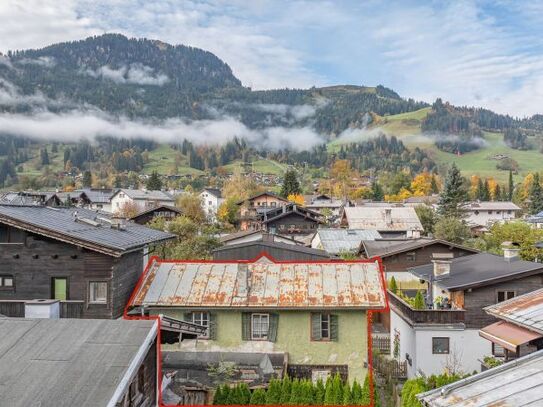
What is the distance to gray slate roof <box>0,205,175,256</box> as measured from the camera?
21.2m

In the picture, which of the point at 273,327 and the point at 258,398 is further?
the point at 273,327

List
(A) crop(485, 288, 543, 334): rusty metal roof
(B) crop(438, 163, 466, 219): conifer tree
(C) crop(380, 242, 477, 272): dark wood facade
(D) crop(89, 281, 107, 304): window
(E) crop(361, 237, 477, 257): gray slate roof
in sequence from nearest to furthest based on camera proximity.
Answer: (A) crop(485, 288, 543, 334): rusty metal roof < (D) crop(89, 281, 107, 304): window < (E) crop(361, 237, 477, 257): gray slate roof < (C) crop(380, 242, 477, 272): dark wood facade < (B) crop(438, 163, 466, 219): conifer tree

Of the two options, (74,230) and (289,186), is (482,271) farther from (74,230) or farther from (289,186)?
(289,186)

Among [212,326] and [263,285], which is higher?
[263,285]

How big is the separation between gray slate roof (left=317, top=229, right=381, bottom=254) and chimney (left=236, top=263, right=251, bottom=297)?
105ft

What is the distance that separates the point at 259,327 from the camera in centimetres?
2241

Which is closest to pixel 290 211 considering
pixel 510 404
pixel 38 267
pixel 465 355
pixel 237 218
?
pixel 237 218

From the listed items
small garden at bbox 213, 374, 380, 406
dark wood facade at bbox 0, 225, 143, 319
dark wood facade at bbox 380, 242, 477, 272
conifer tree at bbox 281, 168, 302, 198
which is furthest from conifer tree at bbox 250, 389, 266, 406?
conifer tree at bbox 281, 168, 302, 198

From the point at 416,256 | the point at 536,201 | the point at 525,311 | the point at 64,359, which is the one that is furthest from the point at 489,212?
the point at 64,359

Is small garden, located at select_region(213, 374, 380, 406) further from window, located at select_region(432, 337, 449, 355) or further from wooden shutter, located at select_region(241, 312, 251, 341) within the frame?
window, located at select_region(432, 337, 449, 355)

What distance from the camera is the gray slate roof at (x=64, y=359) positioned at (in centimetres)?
810

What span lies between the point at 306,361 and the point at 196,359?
14.2 feet

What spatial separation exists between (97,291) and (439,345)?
16.1 m

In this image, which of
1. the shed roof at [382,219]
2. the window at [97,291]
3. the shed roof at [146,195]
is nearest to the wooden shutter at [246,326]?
the window at [97,291]
